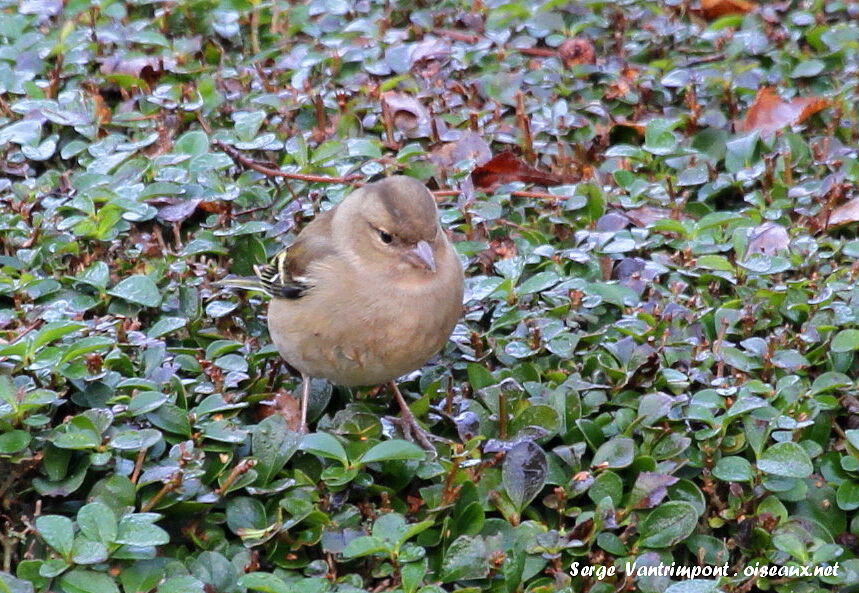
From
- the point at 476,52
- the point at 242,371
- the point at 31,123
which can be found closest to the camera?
the point at 242,371

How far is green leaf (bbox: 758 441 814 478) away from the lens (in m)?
4.56

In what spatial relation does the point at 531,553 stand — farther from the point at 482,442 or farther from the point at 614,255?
the point at 614,255

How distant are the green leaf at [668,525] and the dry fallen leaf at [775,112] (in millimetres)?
3056

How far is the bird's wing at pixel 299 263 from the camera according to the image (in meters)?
5.17

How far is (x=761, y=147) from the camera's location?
262 inches

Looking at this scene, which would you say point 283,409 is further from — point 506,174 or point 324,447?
point 506,174

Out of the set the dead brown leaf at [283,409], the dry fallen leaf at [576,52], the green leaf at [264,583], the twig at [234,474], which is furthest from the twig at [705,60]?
the green leaf at [264,583]

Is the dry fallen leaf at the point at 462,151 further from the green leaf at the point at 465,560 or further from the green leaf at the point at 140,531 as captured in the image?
the green leaf at the point at 140,531

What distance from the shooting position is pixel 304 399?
16.9 feet

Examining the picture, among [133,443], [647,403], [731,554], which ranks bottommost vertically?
[731,554]

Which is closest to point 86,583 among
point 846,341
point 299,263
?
point 299,263

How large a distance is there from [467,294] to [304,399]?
0.98 m

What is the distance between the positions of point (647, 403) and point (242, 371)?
65.8 inches

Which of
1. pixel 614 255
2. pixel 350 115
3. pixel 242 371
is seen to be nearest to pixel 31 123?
pixel 350 115
